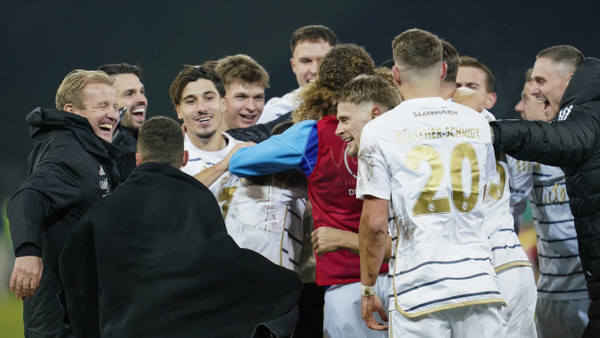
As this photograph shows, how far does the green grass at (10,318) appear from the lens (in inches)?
272

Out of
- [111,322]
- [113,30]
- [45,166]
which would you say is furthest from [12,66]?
[111,322]

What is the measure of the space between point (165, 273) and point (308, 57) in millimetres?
3193

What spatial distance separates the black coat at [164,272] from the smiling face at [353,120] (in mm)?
672

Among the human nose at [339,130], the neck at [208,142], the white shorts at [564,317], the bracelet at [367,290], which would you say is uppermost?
the human nose at [339,130]

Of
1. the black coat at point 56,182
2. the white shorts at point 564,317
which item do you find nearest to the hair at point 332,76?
the black coat at point 56,182

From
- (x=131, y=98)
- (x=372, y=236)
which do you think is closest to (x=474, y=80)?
(x=372, y=236)

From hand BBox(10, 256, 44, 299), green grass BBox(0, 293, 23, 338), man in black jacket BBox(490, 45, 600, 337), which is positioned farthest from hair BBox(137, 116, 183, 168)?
green grass BBox(0, 293, 23, 338)

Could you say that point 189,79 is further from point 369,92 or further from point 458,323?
point 458,323

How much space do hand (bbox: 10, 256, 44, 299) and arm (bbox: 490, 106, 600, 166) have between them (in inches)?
84.7

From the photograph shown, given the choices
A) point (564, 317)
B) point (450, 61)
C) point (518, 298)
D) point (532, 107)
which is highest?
point (450, 61)

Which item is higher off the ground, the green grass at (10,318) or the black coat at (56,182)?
the black coat at (56,182)

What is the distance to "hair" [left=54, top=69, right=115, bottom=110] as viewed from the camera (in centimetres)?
396

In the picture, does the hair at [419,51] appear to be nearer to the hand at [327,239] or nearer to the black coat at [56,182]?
the hand at [327,239]

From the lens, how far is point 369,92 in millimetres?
3092
